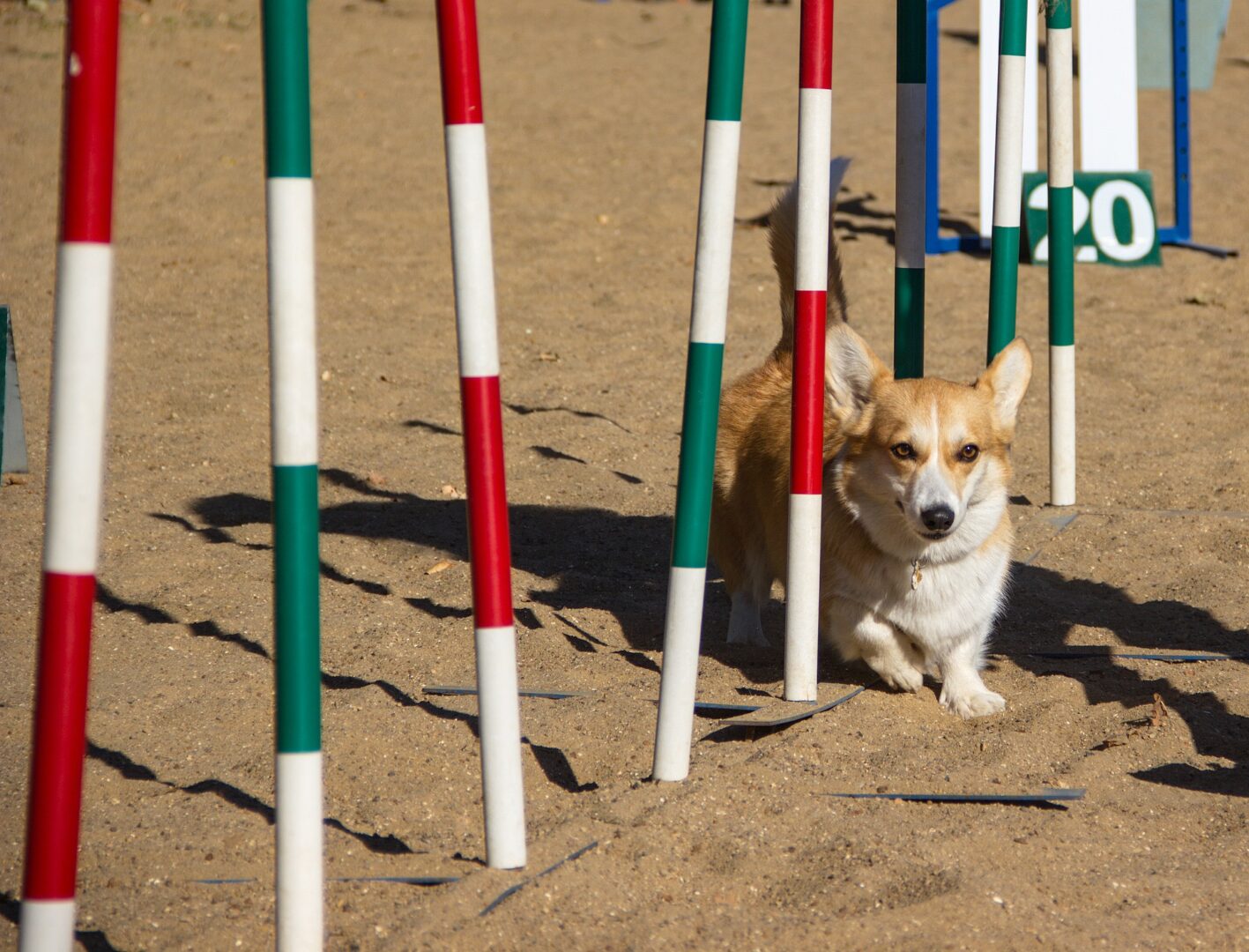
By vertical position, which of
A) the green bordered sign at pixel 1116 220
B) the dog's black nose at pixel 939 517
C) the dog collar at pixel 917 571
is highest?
the green bordered sign at pixel 1116 220

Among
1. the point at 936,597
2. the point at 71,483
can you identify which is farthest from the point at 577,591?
the point at 71,483

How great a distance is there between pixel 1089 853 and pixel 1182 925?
0.91 ft

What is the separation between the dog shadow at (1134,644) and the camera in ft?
9.44

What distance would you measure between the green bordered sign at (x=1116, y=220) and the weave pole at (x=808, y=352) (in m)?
5.09

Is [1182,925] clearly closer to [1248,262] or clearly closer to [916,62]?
[916,62]

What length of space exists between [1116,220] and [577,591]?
A: 4.97 metres

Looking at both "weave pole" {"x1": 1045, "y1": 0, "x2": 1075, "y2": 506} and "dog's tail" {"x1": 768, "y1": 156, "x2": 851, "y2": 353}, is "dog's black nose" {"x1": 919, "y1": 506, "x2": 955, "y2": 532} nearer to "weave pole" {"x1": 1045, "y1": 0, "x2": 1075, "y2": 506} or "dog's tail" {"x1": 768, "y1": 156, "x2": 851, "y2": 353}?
"dog's tail" {"x1": 768, "y1": 156, "x2": 851, "y2": 353}

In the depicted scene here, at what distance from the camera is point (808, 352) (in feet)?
9.90

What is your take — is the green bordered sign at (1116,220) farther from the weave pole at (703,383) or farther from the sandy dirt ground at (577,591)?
the weave pole at (703,383)

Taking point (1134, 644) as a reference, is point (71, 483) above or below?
above

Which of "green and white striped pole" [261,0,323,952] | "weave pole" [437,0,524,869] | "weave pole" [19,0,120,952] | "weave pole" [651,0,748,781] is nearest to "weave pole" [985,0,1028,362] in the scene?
"weave pole" [651,0,748,781]

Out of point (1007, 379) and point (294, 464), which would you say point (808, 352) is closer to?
point (1007, 379)

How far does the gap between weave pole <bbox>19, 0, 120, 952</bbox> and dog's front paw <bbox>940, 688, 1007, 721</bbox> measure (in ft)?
7.01

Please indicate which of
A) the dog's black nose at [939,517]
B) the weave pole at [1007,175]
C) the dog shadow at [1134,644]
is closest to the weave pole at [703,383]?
the dog's black nose at [939,517]
